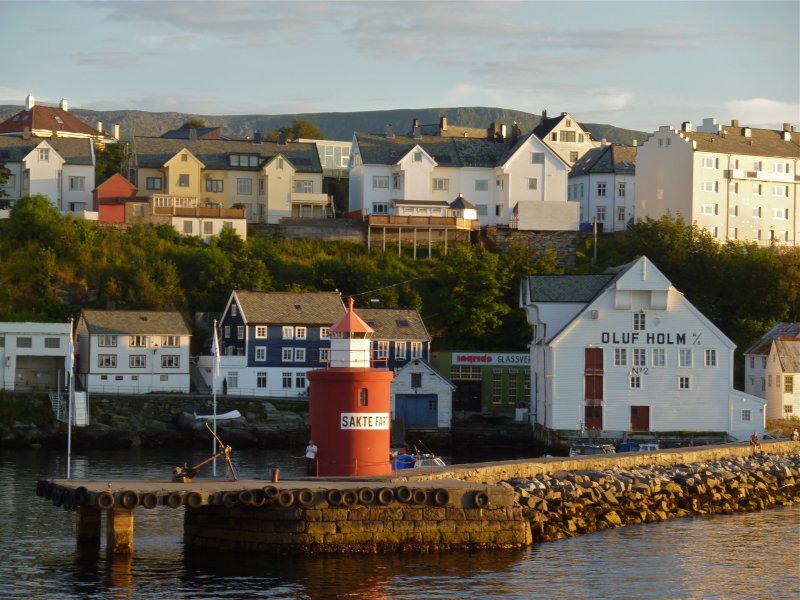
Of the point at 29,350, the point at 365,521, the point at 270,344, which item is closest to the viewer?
the point at 365,521

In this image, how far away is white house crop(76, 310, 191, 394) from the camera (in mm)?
71750

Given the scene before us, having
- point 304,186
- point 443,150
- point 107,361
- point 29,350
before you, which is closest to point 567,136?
point 443,150

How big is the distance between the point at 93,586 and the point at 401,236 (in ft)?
183

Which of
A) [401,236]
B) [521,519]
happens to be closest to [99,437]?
[401,236]

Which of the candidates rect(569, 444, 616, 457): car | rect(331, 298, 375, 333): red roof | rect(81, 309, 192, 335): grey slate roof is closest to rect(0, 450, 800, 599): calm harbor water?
rect(331, 298, 375, 333): red roof

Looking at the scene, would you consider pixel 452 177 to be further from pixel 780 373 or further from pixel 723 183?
pixel 780 373

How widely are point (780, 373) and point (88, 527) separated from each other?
42.4m

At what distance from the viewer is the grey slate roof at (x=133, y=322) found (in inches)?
2847

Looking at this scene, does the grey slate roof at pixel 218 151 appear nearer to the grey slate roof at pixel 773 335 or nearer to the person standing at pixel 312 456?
Answer: the grey slate roof at pixel 773 335

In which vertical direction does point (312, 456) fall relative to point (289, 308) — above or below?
below

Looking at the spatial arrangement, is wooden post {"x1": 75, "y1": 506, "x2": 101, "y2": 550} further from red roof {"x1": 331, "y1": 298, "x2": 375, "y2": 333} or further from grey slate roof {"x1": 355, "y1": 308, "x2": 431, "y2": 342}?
grey slate roof {"x1": 355, "y1": 308, "x2": 431, "y2": 342}

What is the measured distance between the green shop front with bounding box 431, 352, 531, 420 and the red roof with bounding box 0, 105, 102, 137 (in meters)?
52.8

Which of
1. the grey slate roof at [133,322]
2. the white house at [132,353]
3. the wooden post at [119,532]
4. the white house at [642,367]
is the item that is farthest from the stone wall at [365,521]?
the grey slate roof at [133,322]

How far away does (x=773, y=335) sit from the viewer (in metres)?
73.8
